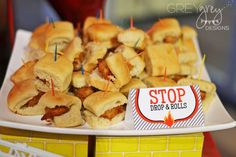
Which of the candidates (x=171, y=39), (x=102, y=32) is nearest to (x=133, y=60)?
(x=102, y=32)

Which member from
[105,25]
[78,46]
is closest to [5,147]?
[78,46]

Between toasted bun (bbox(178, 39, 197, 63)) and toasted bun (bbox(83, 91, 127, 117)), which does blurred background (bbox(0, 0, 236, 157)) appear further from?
toasted bun (bbox(83, 91, 127, 117))

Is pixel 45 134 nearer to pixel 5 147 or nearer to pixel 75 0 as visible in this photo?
pixel 5 147

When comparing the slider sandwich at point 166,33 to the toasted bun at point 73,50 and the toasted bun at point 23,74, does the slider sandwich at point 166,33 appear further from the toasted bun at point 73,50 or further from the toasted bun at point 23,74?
the toasted bun at point 23,74

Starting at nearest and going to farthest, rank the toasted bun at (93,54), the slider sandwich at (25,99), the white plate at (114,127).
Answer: the white plate at (114,127) < the slider sandwich at (25,99) < the toasted bun at (93,54)

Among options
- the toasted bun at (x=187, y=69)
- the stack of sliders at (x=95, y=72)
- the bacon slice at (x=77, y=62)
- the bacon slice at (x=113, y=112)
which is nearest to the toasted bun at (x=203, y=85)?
the stack of sliders at (x=95, y=72)

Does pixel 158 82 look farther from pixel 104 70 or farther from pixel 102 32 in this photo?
pixel 102 32
